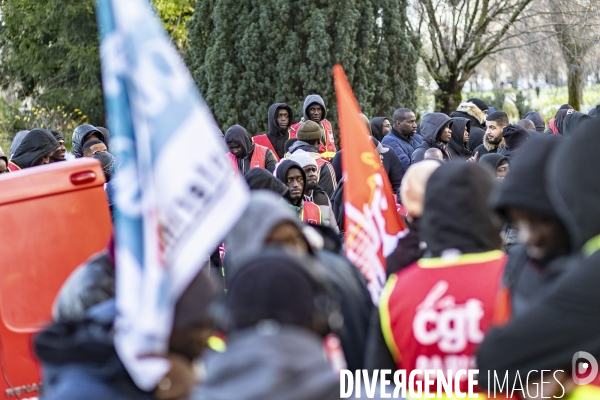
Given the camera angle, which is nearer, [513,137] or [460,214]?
[460,214]

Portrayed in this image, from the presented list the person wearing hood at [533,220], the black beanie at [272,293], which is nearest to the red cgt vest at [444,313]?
the person wearing hood at [533,220]

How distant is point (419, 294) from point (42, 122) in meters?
19.2

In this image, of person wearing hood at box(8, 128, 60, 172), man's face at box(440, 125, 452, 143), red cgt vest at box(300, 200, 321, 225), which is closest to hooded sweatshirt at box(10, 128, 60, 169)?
person wearing hood at box(8, 128, 60, 172)

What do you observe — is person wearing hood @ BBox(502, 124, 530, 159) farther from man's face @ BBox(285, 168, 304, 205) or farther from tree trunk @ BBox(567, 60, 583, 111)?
tree trunk @ BBox(567, 60, 583, 111)

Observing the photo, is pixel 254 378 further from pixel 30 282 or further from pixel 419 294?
pixel 30 282

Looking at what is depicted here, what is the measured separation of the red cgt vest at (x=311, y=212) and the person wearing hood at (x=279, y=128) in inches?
182

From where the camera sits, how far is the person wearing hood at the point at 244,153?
1006 cm

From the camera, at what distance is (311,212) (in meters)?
7.62

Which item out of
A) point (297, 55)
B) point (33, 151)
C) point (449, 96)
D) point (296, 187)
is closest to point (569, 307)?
point (296, 187)

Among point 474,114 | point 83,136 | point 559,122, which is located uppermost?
point 83,136

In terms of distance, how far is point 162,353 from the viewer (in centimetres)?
267

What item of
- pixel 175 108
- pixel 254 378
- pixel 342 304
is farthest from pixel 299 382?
pixel 342 304

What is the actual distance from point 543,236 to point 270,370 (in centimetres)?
116

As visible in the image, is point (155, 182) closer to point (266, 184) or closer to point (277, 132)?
point (266, 184)
